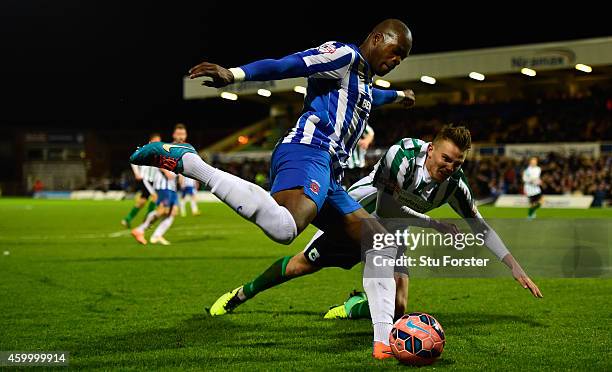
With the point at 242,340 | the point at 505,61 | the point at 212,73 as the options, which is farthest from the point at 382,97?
the point at 505,61

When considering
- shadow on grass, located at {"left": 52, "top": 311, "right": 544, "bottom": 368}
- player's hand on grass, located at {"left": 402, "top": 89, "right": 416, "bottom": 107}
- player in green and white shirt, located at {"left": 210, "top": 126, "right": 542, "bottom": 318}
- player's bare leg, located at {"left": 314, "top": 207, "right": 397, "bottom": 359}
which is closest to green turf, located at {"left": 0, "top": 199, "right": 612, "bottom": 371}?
shadow on grass, located at {"left": 52, "top": 311, "right": 544, "bottom": 368}

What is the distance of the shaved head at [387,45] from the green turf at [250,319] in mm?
1832

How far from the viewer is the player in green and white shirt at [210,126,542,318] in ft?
16.3

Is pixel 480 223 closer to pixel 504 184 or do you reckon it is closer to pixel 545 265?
pixel 545 265

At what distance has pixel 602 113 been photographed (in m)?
37.0

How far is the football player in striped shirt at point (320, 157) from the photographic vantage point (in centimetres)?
433

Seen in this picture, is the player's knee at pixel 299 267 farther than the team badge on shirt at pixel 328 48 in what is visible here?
Yes

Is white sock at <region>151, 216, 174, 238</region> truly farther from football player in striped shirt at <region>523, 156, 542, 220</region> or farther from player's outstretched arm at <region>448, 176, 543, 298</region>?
football player in striped shirt at <region>523, 156, 542, 220</region>

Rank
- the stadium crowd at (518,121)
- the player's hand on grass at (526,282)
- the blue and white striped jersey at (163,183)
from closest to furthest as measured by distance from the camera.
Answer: the player's hand on grass at (526,282) < the blue and white striped jersey at (163,183) < the stadium crowd at (518,121)

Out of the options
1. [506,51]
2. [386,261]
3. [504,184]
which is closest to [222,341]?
[386,261]

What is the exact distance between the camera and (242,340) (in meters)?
5.12

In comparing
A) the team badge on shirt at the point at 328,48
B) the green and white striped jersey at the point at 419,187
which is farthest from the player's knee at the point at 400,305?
the team badge on shirt at the point at 328,48

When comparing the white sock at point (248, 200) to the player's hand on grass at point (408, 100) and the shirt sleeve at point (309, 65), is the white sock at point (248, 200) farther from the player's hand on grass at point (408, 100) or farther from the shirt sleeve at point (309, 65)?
the player's hand on grass at point (408, 100)


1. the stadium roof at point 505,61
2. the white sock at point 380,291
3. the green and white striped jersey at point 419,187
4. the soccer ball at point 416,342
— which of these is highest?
the stadium roof at point 505,61
